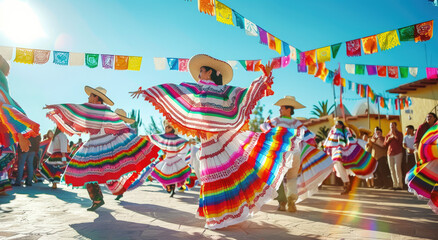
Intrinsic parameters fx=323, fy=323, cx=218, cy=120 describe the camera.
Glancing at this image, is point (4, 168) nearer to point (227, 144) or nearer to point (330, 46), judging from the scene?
point (227, 144)

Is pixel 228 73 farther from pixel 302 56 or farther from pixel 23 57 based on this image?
pixel 23 57

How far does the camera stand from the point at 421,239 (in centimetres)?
323

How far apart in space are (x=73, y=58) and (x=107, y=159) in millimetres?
6507

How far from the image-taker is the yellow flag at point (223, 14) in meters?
8.04

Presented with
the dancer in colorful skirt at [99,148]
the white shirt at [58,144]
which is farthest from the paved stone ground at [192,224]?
the white shirt at [58,144]

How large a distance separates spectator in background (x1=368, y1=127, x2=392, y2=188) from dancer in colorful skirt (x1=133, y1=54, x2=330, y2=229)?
8.53m

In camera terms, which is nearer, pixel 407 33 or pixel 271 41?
pixel 407 33

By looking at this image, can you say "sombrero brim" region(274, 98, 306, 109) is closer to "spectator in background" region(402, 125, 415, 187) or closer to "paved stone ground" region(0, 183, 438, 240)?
"paved stone ground" region(0, 183, 438, 240)

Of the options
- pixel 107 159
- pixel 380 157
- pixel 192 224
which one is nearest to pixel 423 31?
pixel 380 157


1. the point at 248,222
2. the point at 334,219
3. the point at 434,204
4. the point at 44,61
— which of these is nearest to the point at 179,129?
the point at 248,222

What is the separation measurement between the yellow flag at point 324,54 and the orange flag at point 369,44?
3.15 ft

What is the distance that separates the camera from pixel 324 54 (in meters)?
9.73

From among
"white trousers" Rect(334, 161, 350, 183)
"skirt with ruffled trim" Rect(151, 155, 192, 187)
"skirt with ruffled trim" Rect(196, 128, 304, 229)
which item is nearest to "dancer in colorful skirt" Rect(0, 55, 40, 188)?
"skirt with ruffled trim" Rect(196, 128, 304, 229)

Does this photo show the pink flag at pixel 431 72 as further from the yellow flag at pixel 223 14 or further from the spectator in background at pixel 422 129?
the yellow flag at pixel 223 14
